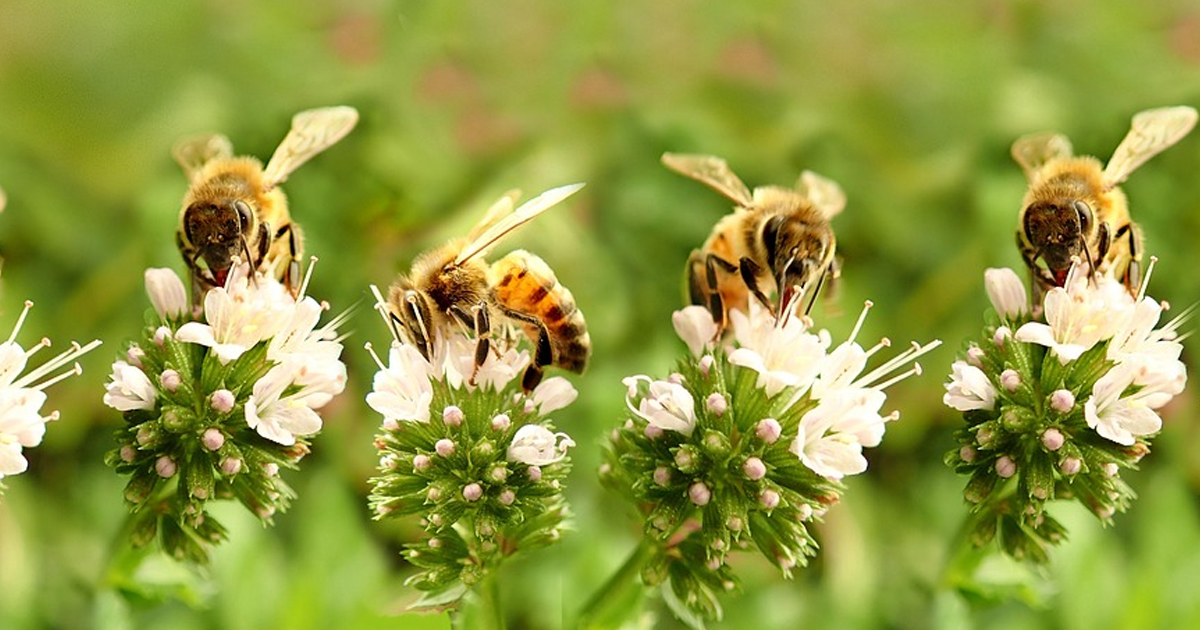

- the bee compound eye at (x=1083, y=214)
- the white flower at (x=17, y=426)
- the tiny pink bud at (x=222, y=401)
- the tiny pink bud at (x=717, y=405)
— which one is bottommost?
the tiny pink bud at (x=717, y=405)

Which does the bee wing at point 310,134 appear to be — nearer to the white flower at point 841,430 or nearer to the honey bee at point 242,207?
the honey bee at point 242,207

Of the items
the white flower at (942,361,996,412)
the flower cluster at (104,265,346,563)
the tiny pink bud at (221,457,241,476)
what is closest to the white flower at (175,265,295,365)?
the flower cluster at (104,265,346,563)

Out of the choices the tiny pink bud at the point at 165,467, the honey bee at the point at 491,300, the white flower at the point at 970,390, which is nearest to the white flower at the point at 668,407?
the honey bee at the point at 491,300

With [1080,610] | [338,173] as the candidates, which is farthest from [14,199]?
[1080,610]

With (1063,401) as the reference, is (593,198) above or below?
below

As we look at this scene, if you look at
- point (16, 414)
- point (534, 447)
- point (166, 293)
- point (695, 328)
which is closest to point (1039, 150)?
point (695, 328)

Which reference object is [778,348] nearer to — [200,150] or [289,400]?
[289,400]
